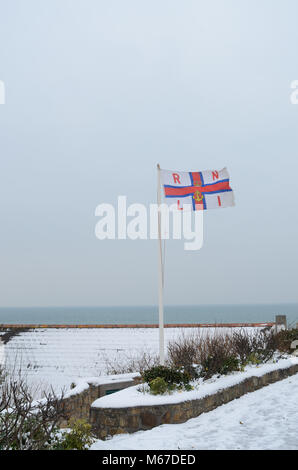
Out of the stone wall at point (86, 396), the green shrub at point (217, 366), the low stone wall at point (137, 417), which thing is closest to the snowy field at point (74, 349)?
the stone wall at point (86, 396)

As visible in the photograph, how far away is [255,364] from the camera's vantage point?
45.6 ft

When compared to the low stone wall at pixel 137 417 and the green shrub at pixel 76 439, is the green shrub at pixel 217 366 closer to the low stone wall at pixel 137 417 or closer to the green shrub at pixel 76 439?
the low stone wall at pixel 137 417

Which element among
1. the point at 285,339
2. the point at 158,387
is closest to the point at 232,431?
the point at 158,387

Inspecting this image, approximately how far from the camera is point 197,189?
39.0 feet

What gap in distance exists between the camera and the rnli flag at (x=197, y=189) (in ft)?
38.8

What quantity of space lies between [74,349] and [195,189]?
12649 mm

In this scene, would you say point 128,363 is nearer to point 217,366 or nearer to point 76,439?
point 217,366

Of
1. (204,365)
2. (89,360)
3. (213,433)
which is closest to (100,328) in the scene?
(89,360)

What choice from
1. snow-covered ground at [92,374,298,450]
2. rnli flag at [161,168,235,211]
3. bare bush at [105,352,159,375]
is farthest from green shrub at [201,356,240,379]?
bare bush at [105,352,159,375]

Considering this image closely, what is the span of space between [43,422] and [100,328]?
1776 cm

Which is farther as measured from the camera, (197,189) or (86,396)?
(86,396)

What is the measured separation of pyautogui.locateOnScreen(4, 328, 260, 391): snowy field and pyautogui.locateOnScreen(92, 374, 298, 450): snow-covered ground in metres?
7.54

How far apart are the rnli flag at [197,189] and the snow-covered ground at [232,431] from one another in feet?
17.3

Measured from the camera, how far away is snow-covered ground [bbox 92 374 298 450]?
745 centimetres
